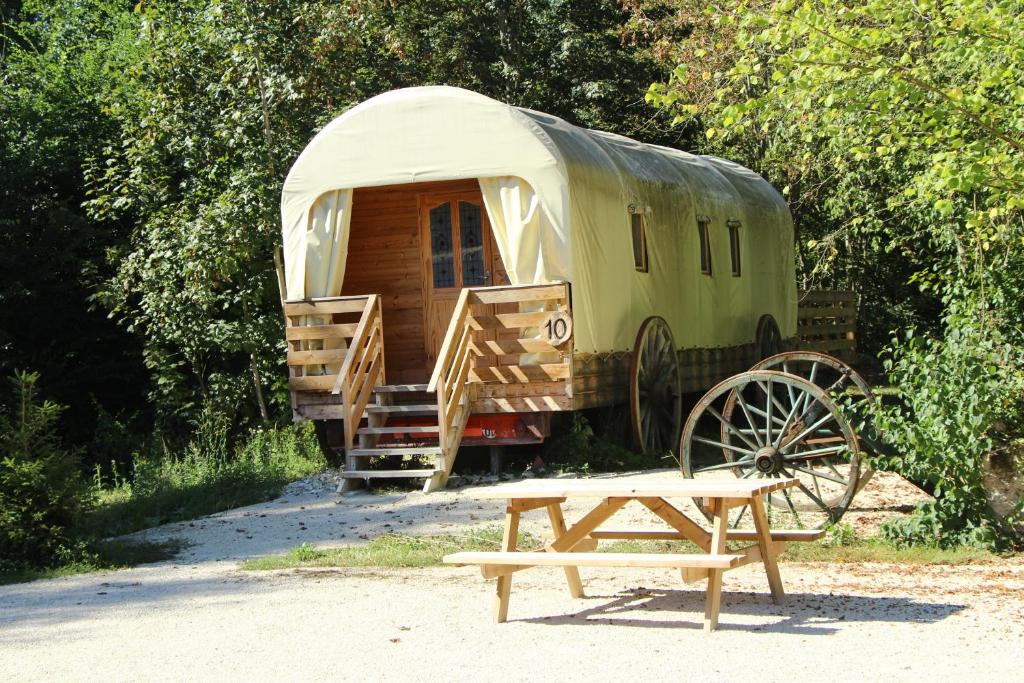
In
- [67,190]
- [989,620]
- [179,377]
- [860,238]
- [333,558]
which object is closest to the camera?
[989,620]

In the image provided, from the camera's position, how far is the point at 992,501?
884 cm

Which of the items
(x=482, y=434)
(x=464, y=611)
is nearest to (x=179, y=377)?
(x=482, y=434)

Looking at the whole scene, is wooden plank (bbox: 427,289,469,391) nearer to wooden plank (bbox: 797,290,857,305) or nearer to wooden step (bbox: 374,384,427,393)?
wooden step (bbox: 374,384,427,393)

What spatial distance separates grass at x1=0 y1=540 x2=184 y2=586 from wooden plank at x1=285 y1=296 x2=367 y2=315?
14.0ft

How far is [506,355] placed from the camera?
1413 centimetres

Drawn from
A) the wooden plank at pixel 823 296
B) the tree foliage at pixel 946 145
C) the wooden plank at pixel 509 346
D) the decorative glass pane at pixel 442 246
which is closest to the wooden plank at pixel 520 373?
the wooden plank at pixel 509 346

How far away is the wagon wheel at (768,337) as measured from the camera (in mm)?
20219

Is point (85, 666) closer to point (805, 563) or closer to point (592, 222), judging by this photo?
point (805, 563)

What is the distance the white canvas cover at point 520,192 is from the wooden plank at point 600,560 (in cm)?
674

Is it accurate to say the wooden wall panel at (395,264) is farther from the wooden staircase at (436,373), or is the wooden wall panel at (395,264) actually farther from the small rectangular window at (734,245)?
the small rectangular window at (734,245)

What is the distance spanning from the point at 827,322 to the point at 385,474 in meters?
11.6

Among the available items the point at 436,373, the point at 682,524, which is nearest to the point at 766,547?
the point at 682,524

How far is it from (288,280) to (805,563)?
789cm

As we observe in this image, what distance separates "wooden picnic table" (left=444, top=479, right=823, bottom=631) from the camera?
704cm
